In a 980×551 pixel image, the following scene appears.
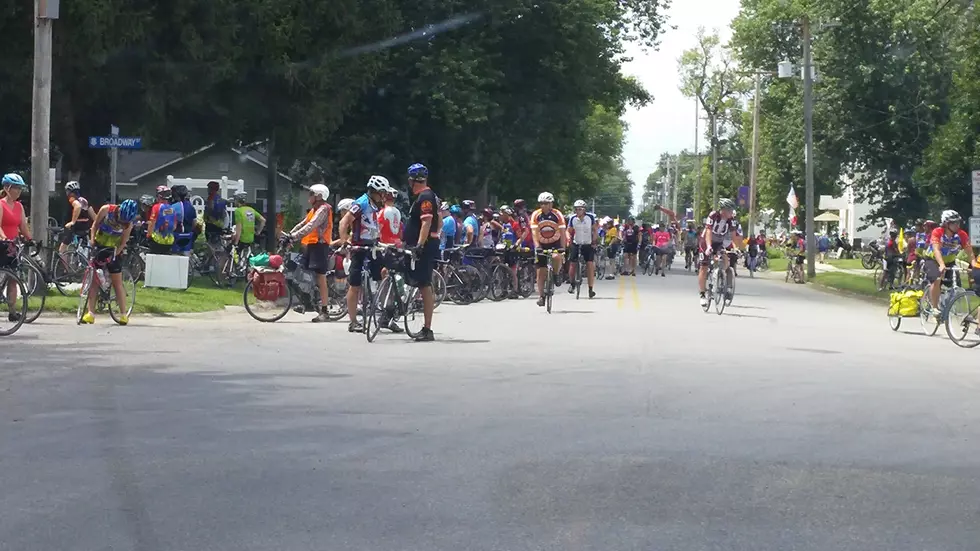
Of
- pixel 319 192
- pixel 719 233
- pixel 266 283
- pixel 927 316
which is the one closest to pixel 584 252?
pixel 719 233

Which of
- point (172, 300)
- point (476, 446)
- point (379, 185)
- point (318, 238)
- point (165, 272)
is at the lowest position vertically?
point (476, 446)

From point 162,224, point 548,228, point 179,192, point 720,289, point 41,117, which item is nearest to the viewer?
point 41,117

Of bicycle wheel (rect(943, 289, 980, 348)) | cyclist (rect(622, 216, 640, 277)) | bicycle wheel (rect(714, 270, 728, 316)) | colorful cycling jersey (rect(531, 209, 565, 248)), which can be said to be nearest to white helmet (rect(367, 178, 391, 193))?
bicycle wheel (rect(943, 289, 980, 348))

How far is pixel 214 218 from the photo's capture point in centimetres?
2912

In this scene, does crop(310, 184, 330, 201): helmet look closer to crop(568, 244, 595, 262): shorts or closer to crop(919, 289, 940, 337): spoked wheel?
crop(919, 289, 940, 337): spoked wheel

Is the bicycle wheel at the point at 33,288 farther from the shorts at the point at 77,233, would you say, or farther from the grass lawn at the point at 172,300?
the shorts at the point at 77,233

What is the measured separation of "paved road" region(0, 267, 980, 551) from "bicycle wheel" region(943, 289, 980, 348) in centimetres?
269

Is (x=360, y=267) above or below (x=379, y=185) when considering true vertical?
below

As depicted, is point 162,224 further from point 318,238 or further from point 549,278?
point 549,278

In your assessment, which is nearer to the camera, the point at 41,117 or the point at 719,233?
the point at 41,117

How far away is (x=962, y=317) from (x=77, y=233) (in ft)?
45.5

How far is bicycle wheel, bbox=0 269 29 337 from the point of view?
17125 millimetres

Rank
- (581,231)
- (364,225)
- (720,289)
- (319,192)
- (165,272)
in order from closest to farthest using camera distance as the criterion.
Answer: (364,225) < (319,192) < (165,272) < (720,289) < (581,231)

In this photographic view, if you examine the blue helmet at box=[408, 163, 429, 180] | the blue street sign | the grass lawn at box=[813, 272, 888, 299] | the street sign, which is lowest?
the grass lawn at box=[813, 272, 888, 299]
